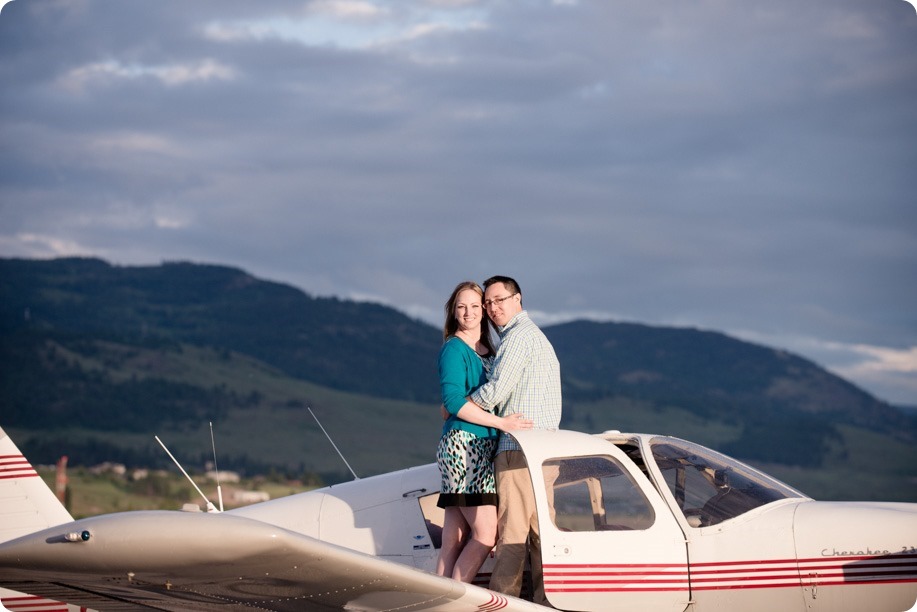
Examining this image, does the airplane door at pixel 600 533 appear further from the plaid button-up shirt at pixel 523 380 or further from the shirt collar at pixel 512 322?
the shirt collar at pixel 512 322

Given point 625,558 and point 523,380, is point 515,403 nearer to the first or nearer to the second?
point 523,380

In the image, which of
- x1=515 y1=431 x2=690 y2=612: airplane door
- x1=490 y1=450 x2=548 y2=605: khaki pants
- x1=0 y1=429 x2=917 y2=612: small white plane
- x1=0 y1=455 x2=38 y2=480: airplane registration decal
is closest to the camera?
x1=0 y1=429 x2=917 y2=612: small white plane

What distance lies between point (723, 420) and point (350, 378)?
44978mm

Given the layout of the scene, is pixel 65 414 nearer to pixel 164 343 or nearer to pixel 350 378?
pixel 164 343

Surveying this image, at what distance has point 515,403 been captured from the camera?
7395 mm

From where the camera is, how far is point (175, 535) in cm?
570

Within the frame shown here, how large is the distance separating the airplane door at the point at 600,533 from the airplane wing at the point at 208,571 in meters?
0.41

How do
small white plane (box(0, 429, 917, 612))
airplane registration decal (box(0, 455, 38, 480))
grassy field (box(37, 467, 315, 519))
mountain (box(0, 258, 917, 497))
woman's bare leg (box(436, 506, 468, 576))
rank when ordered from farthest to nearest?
mountain (box(0, 258, 917, 497))
grassy field (box(37, 467, 315, 519))
airplane registration decal (box(0, 455, 38, 480))
woman's bare leg (box(436, 506, 468, 576))
small white plane (box(0, 429, 917, 612))

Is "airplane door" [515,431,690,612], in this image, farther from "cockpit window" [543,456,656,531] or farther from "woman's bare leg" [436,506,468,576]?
"woman's bare leg" [436,506,468,576]

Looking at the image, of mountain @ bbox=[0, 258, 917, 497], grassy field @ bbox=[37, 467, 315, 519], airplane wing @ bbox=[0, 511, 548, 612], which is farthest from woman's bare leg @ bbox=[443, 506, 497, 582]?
mountain @ bbox=[0, 258, 917, 497]

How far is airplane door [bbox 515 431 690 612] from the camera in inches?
277

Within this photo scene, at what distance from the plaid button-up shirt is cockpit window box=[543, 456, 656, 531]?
335 millimetres

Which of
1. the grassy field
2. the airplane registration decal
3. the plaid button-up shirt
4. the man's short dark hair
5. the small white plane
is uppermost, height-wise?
the man's short dark hair

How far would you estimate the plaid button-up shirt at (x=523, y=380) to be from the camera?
7.24 meters
